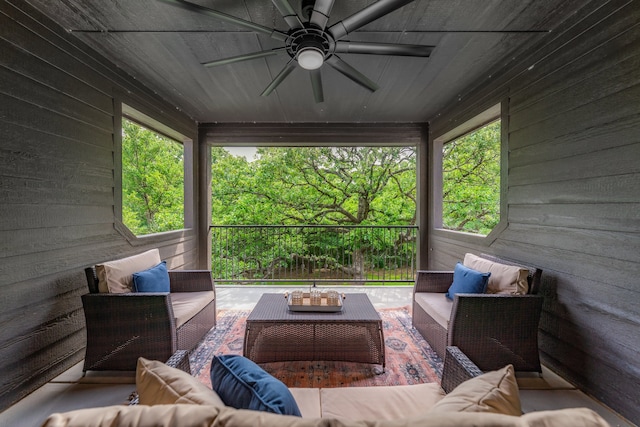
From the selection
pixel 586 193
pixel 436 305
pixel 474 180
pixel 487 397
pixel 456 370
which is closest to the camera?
pixel 487 397

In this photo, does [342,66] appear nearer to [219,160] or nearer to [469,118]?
[469,118]

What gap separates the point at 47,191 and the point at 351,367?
267 centimetres

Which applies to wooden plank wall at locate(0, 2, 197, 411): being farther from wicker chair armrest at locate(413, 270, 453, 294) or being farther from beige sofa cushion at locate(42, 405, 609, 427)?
wicker chair armrest at locate(413, 270, 453, 294)

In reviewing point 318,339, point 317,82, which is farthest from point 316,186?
point 318,339

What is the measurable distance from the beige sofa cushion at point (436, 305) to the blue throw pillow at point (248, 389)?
1.73m

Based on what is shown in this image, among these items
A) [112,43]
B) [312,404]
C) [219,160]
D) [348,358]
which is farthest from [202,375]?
[219,160]

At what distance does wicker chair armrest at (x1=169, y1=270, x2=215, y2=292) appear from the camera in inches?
117

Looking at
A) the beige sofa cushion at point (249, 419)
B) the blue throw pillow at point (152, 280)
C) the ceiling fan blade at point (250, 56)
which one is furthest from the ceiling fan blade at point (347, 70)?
the blue throw pillow at point (152, 280)

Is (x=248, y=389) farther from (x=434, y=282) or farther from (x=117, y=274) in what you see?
(x=434, y=282)

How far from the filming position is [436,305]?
101 inches

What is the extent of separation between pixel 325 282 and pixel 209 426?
13.9 ft

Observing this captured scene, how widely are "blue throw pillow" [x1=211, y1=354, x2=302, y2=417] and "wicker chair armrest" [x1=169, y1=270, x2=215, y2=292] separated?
2186 mm

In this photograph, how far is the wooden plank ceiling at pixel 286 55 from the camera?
2.02 m

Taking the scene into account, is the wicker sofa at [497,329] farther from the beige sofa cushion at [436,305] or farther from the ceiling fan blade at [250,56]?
the ceiling fan blade at [250,56]
